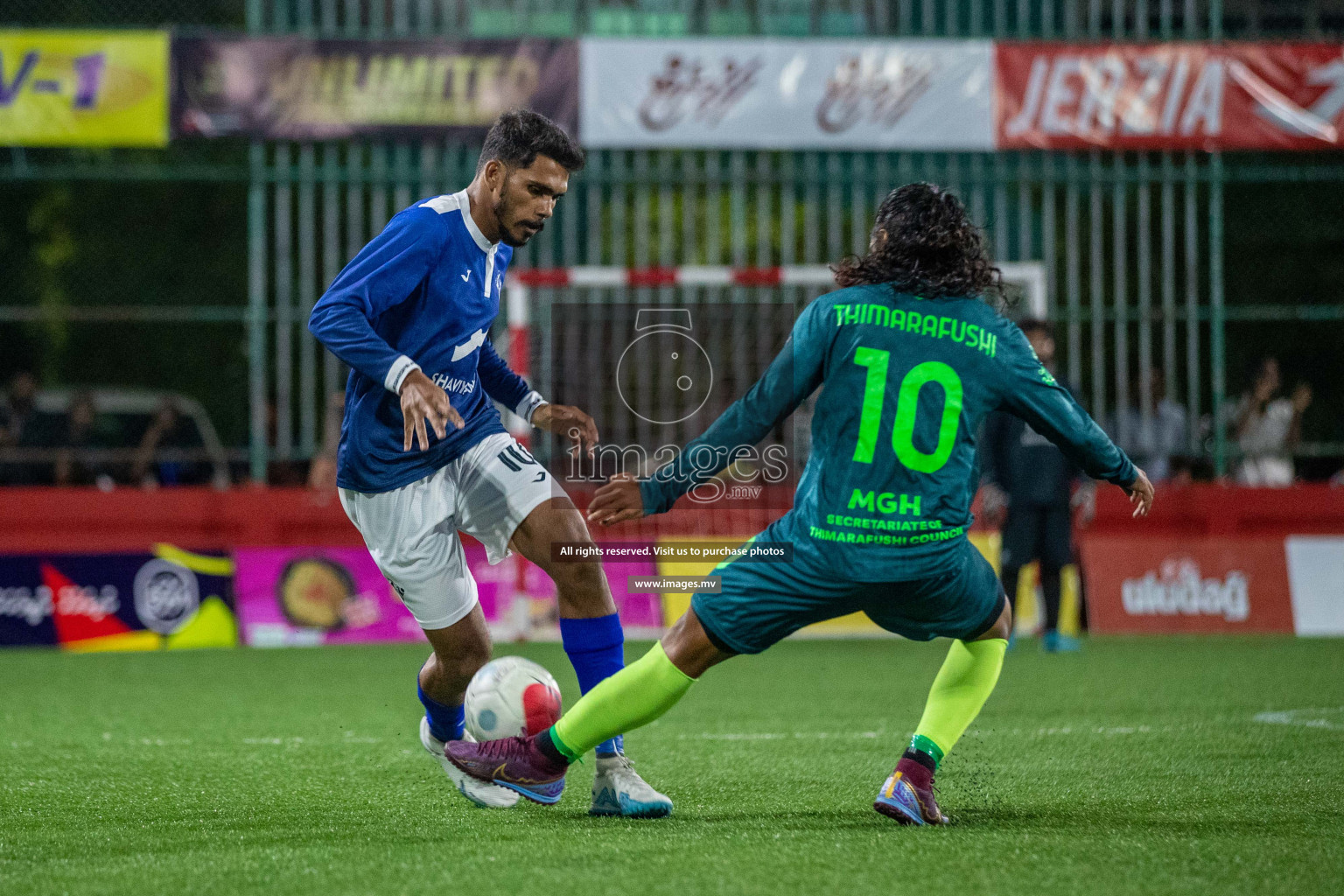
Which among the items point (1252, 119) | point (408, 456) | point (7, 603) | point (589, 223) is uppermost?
point (1252, 119)

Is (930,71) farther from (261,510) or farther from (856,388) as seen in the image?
(856,388)

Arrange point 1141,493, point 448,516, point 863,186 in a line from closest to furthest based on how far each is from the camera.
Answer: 1. point 1141,493
2. point 448,516
3. point 863,186

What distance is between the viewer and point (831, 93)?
13633mm

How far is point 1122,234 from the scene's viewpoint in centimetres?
1435

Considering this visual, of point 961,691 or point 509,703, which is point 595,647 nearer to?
point 509,703

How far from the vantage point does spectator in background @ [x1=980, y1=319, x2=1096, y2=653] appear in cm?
1108

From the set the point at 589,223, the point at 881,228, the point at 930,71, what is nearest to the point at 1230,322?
the point at 930,71

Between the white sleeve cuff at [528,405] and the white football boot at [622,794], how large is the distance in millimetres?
1292

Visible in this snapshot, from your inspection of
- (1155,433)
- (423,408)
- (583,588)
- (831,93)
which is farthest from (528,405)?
(1155,433)

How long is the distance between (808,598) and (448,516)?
139 centimetres

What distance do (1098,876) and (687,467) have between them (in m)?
1.47

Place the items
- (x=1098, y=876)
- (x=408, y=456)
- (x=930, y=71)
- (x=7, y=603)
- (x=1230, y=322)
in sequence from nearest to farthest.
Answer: (x=1098, y=876) → (x=408, y=456) → (x=7, y=603) → (x=930, y=71) → (x=1230, y=322)

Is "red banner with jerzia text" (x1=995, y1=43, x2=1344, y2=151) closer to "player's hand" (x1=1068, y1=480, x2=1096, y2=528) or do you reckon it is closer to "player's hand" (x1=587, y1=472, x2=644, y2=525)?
"player's hand" (x1=1068, y1=480, x2=1096, y2=528)

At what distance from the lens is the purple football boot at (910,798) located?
4582 mm
